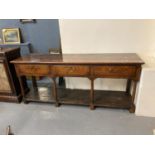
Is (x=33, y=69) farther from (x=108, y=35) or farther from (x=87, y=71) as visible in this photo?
(x=108, y=35)

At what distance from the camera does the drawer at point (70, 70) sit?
1.95 metres

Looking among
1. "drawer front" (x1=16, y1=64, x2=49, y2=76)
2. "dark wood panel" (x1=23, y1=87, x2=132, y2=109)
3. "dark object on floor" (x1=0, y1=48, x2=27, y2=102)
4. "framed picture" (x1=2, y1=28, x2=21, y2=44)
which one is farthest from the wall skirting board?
"framed picture" (x1=2, y1=28, x2=21, y2=44)

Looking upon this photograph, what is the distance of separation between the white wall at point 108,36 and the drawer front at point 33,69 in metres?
0.57

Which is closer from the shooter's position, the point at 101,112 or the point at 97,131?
the point at 97,131

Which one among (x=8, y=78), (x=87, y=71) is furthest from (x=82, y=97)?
(x=8, y=78)

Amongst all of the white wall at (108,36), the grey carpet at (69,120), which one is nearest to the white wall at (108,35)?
the white wall at (108,36)

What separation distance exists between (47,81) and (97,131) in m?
1.85

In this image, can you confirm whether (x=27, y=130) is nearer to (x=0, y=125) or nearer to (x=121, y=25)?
(x=0, y=125)

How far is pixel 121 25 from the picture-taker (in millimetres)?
2135

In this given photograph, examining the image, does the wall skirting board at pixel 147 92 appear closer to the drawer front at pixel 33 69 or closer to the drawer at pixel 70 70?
the drawer at pixel 70 70

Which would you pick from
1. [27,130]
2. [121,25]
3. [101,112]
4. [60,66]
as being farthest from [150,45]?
[27,130]

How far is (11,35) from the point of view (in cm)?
335

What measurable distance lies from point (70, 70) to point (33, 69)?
1.81 feet
